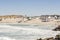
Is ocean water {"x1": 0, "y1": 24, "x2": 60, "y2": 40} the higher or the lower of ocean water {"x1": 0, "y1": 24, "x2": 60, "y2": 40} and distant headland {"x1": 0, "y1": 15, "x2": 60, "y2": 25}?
the higher

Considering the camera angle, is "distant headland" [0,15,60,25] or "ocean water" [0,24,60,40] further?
"distant headland" [0,15,60,25]

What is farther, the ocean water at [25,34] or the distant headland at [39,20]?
the distant headland at [39,20]

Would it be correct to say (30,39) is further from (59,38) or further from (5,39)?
(59,38)

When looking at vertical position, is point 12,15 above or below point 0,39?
below

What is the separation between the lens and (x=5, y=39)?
28219mm

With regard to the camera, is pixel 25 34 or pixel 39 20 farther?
pixel 39 20

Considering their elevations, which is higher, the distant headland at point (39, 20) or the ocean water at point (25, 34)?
the ocean water at point (25, 34)

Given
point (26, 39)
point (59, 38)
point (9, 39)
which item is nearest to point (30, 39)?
point (26, 39)

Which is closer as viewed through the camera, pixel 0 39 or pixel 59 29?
pixel 0 39

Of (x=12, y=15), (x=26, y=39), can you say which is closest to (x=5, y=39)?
(x=26, y=39)

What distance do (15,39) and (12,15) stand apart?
12190 centimetres

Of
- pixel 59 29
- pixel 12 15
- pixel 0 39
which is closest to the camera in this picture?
pixel 0 39

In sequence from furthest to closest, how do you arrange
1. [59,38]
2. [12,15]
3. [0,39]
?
[12,15] → [0,39] → [59,38]

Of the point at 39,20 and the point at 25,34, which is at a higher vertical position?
the point at 25,34
